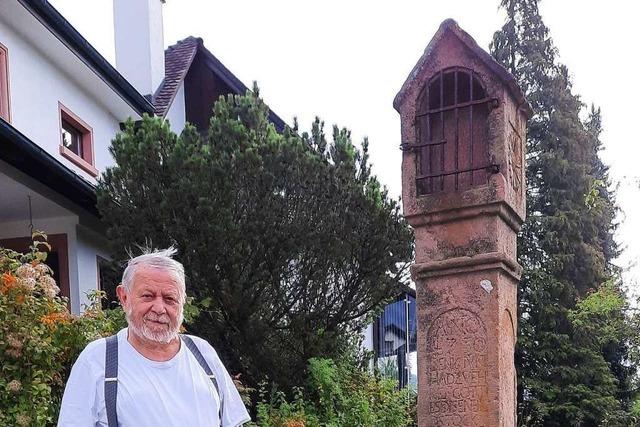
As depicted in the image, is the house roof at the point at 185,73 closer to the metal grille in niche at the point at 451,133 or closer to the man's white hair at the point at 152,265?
the metal grille in niche at the point at 451,133

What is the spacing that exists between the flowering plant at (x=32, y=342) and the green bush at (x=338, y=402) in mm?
2501

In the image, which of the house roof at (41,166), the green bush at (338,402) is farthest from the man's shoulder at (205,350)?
the green bush at (338,402)

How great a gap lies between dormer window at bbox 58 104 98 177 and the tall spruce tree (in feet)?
34.9

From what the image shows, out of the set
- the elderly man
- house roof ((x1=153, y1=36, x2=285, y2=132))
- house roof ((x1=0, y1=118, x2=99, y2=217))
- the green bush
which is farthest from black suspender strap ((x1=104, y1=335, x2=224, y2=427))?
house roof ((x1=153, y1=36, x2=285, y2=132))

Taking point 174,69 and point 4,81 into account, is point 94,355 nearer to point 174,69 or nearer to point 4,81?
point 4,81

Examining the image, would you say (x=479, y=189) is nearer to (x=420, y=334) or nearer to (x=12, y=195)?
(x=420, y=334)

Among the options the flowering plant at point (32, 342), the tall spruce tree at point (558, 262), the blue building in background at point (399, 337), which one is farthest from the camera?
the blue building in background at point (399, 337)

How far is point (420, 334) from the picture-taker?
496 cm

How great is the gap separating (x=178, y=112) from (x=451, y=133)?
7.90 m

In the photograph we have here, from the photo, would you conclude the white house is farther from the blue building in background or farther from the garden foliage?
the blue building in background

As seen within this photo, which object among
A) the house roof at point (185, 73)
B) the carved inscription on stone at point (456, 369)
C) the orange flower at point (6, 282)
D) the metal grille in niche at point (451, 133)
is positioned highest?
the house roof at point (185, 73)

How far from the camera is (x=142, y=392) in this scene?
214 centimetres

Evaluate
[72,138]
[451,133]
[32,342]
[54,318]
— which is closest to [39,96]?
[72,138]

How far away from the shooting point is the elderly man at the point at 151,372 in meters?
2.10
